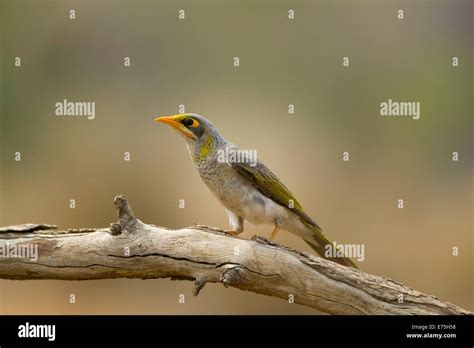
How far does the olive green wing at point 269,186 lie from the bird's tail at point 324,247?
0.11 m

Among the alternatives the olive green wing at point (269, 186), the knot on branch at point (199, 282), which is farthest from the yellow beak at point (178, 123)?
the knot on branch at point (199, 282)

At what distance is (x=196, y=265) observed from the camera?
20.7 ft

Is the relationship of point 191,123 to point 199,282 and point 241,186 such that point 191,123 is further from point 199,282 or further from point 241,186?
point 199,282

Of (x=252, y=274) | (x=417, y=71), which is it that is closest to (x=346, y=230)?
(x=417, y=71)

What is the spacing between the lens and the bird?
24.3ft

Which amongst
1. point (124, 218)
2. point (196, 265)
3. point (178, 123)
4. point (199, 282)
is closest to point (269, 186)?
point (178, 123)

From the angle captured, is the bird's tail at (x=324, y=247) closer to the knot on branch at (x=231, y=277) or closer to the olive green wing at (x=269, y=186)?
the olive green wing at (x=269, y=186)

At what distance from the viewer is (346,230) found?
38.8 feet

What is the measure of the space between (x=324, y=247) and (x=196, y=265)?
1.91m

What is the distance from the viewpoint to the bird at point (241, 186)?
741cm

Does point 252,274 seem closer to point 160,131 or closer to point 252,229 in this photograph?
point 252,229

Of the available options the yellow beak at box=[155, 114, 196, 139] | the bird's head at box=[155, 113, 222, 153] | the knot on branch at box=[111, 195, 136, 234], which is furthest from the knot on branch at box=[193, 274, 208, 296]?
the yellow beak at box=[155, 114, 196, 139]

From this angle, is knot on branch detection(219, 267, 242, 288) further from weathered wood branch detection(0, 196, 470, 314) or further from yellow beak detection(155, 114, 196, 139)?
yellow beak detection(155, 114, 196, 139)

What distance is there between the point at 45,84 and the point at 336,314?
31.2 feet
